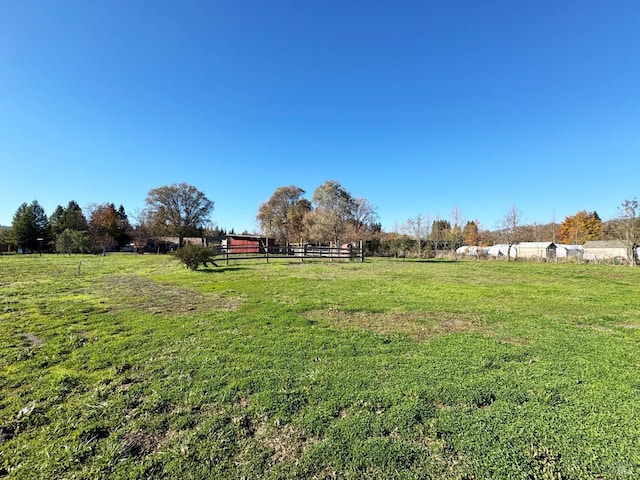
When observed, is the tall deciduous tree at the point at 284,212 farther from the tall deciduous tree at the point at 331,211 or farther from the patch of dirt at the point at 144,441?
the patch of dirt at the point at 144,441

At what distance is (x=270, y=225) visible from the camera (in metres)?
49.2

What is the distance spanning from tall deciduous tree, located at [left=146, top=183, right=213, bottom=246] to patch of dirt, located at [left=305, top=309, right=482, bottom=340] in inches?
1765

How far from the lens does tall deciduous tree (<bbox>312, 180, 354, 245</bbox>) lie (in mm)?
36688

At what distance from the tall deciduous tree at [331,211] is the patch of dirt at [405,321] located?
29293 millimetres

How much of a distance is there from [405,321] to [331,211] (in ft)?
109

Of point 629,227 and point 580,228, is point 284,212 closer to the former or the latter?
Result: point 629,227

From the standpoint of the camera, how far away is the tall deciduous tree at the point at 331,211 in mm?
36688

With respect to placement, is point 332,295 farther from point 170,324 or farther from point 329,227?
point 329,227

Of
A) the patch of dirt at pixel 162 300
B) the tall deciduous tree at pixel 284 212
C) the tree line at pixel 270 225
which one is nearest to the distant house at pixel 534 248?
the tree line at pixel 270 225

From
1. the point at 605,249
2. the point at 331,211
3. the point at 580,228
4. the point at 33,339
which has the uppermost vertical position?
the point at 331,211

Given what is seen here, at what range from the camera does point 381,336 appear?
493cm

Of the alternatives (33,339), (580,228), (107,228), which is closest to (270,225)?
(107,228)

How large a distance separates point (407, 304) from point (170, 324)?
18.2 feet

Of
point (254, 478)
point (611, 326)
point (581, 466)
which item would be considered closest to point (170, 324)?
point (254, 478)
